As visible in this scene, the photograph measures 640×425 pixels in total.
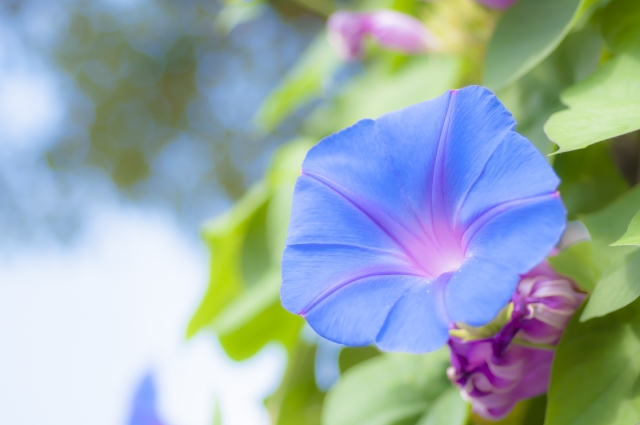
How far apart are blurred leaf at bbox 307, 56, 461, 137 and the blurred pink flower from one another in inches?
9.3

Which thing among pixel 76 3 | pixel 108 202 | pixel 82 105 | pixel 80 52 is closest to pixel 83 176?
pixel 108 202

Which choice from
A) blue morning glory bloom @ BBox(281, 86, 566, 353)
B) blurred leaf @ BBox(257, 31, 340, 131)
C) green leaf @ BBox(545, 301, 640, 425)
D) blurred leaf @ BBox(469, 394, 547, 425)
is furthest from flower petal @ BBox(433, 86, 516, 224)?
blurred leaf @ BBox(257, 31, 340, 131)

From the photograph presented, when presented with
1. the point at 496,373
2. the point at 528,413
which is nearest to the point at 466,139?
the point at 496,373

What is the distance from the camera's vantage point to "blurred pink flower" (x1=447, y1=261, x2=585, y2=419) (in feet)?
0.98

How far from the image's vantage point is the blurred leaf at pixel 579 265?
0.31 metres

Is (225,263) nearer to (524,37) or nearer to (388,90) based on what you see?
(388,90)

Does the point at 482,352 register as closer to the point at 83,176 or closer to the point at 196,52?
the point at 196,52

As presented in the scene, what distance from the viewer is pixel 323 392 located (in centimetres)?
67

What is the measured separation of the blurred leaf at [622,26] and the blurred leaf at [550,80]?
0.01 m

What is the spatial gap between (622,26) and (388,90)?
0.28 m

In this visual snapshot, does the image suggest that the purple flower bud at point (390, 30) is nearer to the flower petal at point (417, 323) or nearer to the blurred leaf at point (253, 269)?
the blurred leaf at point (253, 269)

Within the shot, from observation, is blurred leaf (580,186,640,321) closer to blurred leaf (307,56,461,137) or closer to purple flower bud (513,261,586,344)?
purple flower bud (513,261,586,344)

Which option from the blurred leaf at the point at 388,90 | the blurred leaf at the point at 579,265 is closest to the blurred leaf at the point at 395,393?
the blurred leaf at the point at 579,265

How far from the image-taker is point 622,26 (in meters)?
0.37
